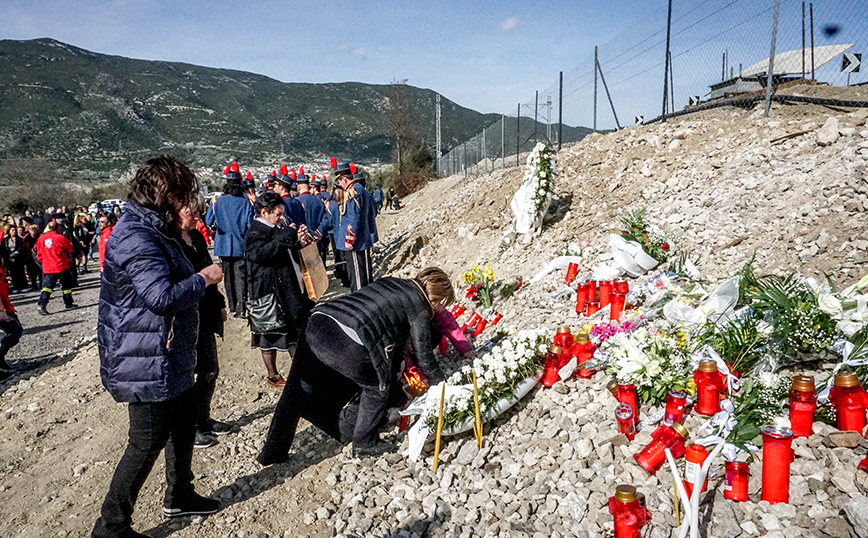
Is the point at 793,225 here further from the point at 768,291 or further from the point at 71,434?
the point at 71,434

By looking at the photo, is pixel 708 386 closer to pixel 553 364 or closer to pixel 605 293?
pixel 553 364

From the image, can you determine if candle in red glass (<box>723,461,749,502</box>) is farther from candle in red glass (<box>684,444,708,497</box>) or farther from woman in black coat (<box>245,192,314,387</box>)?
woman in black coat (<box>245,192,314,387</box>)

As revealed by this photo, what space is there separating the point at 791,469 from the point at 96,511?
388 centimetres

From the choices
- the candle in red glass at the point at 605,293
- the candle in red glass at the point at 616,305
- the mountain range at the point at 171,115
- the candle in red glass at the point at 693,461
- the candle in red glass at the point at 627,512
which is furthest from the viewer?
the mountain range at the point at 171,115

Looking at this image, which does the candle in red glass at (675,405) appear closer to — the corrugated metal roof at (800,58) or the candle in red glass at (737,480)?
the candle in red glass at (737,480)

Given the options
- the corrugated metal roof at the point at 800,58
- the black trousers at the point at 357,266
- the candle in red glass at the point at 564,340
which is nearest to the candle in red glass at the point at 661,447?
the candle in red glass at the point at 564,340

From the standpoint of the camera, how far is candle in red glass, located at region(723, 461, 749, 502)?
2383mm

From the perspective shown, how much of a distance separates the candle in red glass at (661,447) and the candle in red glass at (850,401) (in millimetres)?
721

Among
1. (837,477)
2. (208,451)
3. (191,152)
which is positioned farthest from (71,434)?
(191,152)

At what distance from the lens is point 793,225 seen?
489 centimetres

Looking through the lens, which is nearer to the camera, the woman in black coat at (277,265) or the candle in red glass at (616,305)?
the woman in black coat at (277,265)

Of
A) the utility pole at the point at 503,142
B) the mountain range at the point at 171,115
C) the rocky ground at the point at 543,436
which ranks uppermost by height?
the mountain range at the point at 171,115

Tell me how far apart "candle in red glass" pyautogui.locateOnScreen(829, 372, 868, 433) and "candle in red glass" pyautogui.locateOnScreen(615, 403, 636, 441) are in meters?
0.96

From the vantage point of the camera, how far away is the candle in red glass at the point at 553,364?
364 centimetres
